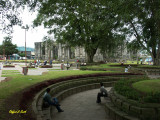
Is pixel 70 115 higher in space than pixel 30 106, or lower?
lower

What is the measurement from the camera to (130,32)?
23938mm

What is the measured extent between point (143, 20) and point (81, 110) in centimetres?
1753

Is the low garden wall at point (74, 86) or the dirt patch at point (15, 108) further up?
the dirt patch at point (15, 108)

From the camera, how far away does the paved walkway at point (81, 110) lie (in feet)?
21.3

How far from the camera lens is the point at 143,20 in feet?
66.6

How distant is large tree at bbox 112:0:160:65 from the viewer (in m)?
11.2

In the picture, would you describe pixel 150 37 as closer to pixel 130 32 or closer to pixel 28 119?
pixel 130 32

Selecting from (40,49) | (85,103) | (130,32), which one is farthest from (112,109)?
(40,49)

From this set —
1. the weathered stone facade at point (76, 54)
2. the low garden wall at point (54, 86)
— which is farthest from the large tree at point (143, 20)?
the weathered stone facade at point (76, 54)

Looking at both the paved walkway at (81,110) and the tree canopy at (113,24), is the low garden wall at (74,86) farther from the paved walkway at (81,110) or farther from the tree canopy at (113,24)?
the tree canopy at (113,24)

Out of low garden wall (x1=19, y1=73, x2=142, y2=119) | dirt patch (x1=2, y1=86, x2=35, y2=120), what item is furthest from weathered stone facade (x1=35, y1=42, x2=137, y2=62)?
dirt patch (x1=2, y1=86, x2=35, y2=120)

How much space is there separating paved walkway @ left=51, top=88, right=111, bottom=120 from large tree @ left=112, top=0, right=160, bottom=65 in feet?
23.8

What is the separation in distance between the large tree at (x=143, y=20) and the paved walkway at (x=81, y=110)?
23.8 ft

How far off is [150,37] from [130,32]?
134 inches
